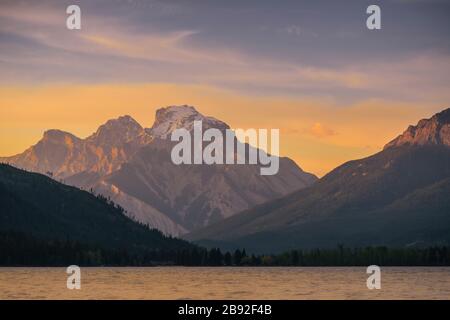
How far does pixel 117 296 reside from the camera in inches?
7844
